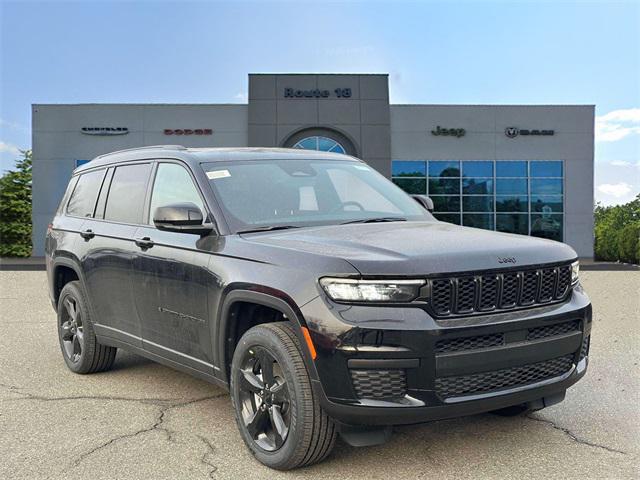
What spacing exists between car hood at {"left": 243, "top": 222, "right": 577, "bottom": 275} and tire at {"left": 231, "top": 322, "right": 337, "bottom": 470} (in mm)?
494

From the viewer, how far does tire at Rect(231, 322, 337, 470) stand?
3.58 m

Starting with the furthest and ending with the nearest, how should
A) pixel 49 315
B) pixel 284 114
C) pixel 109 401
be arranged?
pixel 284 114, pixel 49 315, pixel 109 401

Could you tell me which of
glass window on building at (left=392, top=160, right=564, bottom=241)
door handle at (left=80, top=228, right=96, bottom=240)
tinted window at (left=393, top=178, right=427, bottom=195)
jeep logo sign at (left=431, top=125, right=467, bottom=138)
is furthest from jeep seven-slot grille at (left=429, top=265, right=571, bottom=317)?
jeep logo sign at (left=431, top=125, right=467, bottom=138)

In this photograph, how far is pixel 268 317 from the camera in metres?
4.14

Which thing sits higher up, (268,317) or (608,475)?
(268,317)

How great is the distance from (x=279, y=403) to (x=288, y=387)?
0.73 feet

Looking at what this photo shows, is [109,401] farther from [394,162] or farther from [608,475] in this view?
[394,162]

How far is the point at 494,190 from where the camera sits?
34250 mm

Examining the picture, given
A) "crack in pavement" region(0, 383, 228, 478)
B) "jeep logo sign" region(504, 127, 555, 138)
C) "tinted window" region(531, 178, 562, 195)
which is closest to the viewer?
"crack in pavement" region(0, 383, 228, 478)

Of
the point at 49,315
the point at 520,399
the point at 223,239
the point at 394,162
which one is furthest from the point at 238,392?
the point at 394,162

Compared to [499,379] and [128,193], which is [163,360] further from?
[499,379]

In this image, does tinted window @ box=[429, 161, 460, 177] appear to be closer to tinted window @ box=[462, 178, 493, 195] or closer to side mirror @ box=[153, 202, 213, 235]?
tinted window @ box=[462, 178, 493, 195]

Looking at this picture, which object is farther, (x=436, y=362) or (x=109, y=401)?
(x=109, y=401)

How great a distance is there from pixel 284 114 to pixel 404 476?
102 ft
